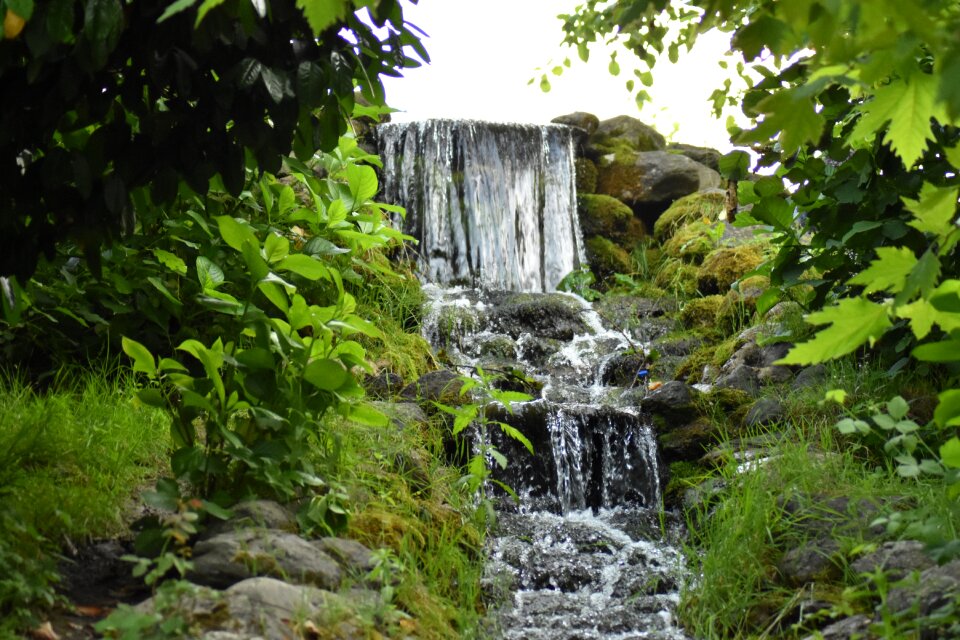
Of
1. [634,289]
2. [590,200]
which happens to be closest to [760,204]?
[634,289]

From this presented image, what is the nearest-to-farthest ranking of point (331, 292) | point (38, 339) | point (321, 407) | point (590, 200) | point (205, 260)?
point (321, 407)
point (205, 260)
point (38, 339)
point (331, 292)
point (590, 200)

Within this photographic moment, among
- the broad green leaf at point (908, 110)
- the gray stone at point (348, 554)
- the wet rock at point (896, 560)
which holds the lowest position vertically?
the wet rock at point (896, 560)

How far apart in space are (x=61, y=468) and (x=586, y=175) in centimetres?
803

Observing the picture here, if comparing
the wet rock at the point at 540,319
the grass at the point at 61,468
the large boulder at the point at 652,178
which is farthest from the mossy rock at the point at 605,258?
the grass at the point at 61,468

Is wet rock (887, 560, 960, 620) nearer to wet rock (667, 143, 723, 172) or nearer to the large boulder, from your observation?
the large boulder

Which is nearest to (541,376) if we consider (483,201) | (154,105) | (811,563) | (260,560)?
(483,201)

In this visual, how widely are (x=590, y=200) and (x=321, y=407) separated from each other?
7.38m

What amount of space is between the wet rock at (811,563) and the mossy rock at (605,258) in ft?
20.1

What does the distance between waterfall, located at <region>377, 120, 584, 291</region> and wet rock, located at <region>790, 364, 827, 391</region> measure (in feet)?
14.7

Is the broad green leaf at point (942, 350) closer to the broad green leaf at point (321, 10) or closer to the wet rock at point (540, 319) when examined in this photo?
the broad green leaf at point (321, 10)

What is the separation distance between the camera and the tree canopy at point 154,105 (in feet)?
7.68

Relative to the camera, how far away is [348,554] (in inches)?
107

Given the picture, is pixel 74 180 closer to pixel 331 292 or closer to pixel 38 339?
pixel 38 339

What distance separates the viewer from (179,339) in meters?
3.88
